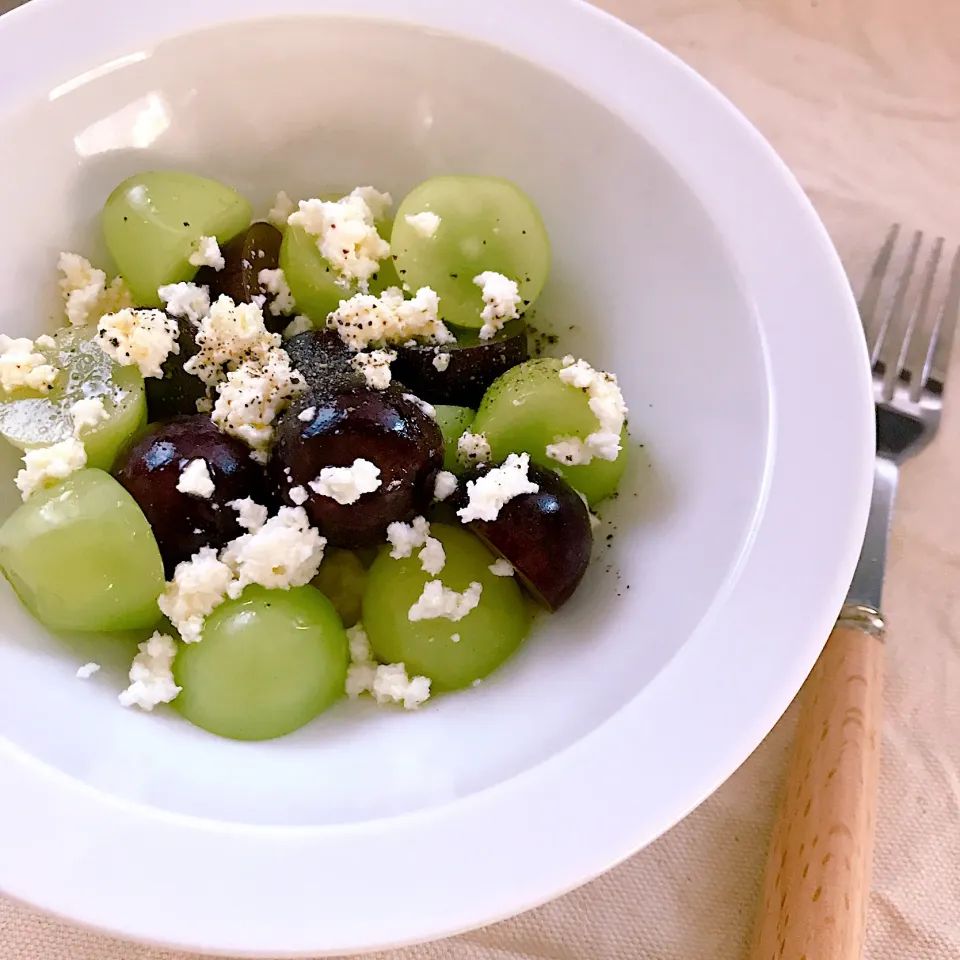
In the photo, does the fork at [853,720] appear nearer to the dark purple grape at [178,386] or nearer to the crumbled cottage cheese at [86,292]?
the dark purple grape at [178,386]

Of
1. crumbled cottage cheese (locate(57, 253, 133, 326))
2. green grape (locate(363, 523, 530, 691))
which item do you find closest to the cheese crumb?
green grape (locate(363, 523, 530, 691))

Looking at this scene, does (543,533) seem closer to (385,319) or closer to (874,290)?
(385,319)

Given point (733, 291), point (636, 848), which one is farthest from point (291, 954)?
point (733, 291)

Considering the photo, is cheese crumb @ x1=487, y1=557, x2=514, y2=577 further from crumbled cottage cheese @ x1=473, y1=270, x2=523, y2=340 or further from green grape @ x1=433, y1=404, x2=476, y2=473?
crumbled cottage cheese @ x1=473, y1=270, x2=523, y2=340

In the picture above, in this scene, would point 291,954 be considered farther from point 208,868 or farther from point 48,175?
point 48,175

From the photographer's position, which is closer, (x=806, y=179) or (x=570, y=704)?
(x=570, y=704)
